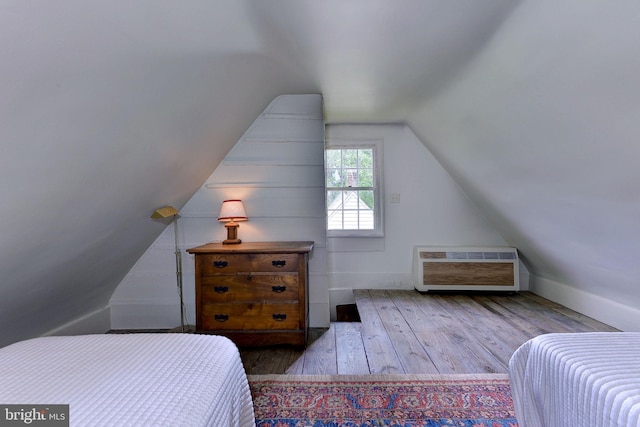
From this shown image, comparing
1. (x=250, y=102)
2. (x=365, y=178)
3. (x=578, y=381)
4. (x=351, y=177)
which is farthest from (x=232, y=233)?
(x=578, y=381)

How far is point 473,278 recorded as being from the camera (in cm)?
353

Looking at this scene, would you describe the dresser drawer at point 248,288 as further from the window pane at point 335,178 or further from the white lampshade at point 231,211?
the window pane at point 335,178

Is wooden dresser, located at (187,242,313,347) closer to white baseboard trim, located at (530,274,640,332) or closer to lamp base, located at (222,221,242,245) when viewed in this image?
lamp base, located at (222,221,242,245)

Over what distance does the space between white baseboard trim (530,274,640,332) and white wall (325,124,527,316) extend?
0.32 meters

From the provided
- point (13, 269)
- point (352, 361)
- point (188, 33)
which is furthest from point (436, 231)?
point (13, 269)

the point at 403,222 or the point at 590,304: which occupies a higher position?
the point at 403,222

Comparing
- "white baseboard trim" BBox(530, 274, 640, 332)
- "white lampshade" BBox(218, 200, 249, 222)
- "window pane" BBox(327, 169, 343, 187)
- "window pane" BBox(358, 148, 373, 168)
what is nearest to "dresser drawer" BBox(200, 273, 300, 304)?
"white lampshade" BBox(218, 200, 249, 222)

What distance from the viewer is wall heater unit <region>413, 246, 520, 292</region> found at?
3.52 metres

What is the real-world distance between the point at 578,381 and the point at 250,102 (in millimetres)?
2402

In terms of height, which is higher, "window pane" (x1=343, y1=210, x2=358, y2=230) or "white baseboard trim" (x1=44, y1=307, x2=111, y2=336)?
"window pane" (x1=343, y1=210, x2=358, y2=230)

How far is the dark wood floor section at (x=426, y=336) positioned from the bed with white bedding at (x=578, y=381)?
919mm

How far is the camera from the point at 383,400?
1.70 meters

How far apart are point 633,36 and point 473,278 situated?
290 centimetres

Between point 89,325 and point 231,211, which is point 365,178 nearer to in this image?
point 231,211
